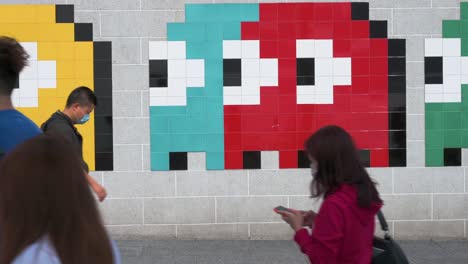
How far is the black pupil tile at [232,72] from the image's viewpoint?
321 inches

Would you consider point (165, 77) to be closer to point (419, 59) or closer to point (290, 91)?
point (290, 91)

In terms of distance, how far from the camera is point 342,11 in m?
8.24

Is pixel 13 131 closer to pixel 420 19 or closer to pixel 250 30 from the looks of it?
pixel 250 30

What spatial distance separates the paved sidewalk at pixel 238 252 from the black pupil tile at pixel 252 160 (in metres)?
0.89

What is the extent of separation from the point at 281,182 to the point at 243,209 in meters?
0.55

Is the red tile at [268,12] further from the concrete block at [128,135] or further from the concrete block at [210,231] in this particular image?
the concrete block at [210,231]

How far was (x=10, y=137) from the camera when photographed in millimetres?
3266

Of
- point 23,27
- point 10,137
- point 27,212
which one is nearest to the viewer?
point 27,212

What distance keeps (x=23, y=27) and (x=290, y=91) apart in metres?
3.18

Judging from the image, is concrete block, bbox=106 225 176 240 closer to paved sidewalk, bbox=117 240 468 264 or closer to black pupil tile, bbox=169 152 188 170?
paved sidewalk, bbox=117 240 468 264

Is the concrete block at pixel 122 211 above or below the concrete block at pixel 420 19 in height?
below

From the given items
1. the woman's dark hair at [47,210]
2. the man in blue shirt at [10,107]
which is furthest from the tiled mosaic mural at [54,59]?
the woman's dark hair at [47,210]

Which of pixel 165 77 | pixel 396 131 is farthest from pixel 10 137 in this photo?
pixel 396 131

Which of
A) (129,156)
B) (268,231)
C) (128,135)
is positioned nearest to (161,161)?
(129,156)
